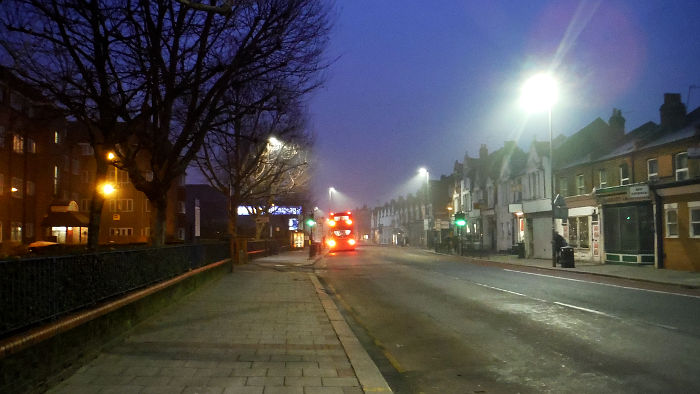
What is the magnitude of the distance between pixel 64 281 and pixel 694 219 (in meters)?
26.3

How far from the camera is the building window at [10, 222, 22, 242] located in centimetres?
3730

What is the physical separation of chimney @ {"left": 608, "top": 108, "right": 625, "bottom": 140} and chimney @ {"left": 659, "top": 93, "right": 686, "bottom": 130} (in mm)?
8230

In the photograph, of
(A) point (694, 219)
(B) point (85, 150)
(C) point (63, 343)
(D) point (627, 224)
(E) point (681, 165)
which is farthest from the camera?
(B) point (85, 150)

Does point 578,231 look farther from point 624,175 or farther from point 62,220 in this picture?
point 62,220

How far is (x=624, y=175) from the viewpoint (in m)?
31.5

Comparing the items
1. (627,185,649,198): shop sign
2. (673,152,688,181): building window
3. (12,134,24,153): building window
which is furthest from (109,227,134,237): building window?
(673,152,688,181): building window

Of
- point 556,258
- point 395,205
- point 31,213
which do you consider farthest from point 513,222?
point 395,205

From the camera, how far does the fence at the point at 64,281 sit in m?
5.88

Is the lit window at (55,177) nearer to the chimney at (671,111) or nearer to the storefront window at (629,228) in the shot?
the storefront window at (629,228)

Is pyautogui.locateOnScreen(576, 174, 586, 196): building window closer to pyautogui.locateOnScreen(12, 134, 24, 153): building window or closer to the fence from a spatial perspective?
the fence

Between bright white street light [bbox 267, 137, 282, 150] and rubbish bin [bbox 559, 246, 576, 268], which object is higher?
bright white street light [bbox 267, 137, 282, 150]

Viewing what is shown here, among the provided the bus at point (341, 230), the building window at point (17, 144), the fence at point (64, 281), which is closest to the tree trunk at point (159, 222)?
the fence at point (64, 281)

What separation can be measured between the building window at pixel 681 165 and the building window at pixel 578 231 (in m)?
9.11

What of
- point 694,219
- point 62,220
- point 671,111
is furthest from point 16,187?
point 671,111
